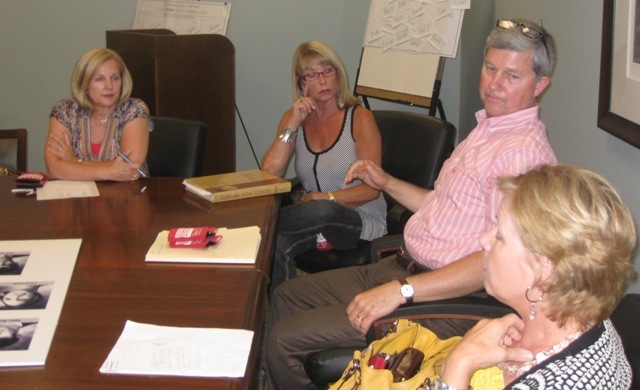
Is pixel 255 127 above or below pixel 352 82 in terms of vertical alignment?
below

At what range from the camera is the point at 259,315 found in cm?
162

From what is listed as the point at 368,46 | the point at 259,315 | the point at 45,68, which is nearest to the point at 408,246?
the point at 259,315

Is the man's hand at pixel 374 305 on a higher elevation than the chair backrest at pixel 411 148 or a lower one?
lower

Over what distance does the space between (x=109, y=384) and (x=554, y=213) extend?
2.69ft

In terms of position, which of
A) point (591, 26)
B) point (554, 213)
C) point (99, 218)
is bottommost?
point (99, 218)

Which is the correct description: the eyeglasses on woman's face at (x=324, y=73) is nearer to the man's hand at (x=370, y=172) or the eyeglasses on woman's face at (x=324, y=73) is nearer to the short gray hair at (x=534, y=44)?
the man's hand at (x=370, y=172)

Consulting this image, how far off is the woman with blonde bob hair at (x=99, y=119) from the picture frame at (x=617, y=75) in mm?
1659

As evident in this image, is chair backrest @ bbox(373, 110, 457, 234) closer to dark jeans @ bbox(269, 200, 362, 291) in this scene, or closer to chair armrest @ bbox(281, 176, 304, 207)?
dark jeans @ bbox(269, 200, 362, 291)

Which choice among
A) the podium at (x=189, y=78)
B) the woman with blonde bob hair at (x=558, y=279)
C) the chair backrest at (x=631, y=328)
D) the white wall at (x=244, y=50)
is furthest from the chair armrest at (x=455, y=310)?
the podium at (x=189, y=78)

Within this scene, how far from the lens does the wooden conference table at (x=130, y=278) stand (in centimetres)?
132

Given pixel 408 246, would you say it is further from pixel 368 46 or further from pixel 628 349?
pixel 368 46

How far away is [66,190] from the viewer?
253cm

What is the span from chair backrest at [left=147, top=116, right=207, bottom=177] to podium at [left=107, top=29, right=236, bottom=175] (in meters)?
1.21

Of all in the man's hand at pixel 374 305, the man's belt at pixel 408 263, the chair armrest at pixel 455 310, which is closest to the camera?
the chair armrest at pixel 455 310
